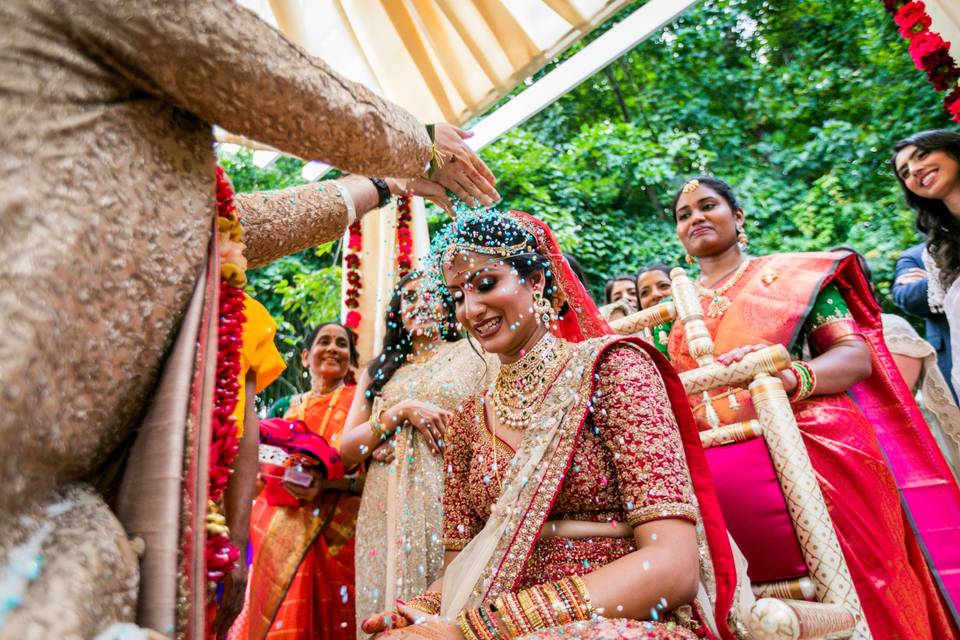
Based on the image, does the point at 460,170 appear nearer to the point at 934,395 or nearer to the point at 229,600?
the point at 229,600

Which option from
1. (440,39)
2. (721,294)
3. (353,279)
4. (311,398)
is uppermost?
(440,39)

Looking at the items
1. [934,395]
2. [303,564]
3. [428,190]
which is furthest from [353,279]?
[934,395]

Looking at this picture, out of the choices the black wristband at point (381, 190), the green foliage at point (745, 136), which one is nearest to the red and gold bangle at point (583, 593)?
the black wristband at point (381, 190)

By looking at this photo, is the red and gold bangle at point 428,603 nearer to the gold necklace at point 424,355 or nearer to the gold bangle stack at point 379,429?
the gold bangle stack at point 379,429

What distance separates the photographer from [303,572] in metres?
3.30

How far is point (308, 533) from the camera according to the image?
3363mm

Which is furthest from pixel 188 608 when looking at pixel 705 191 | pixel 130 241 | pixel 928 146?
pixel 928 146

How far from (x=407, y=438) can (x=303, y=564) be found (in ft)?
2.72

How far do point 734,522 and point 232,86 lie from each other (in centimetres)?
205

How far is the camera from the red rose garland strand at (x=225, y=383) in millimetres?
1220

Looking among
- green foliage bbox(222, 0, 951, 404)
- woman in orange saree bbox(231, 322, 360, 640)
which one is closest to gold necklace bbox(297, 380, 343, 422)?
woman in orange saree bbox(231, 322, 360, 640)

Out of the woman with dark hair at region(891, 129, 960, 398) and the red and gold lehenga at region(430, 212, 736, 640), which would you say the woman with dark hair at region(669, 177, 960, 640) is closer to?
the red and gold lehenga at region(430, 212, 736, 640)

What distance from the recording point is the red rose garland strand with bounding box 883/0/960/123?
2.88 m

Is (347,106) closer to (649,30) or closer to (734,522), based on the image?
(734,522)
